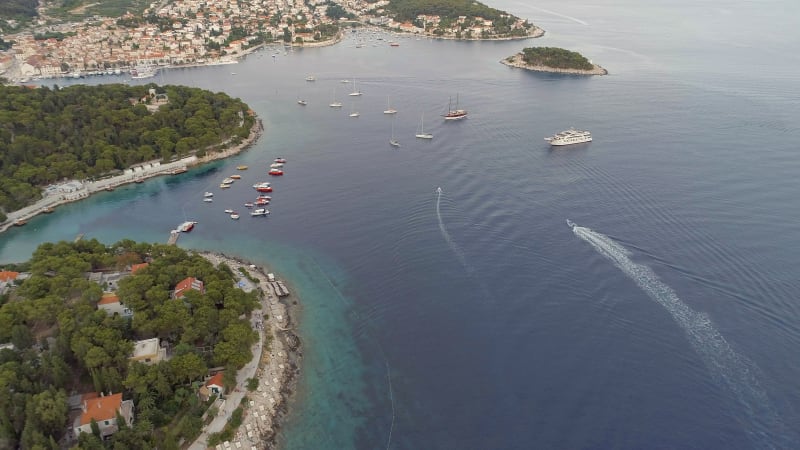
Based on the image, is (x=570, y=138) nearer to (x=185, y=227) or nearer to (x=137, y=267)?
(x=185, y=227)

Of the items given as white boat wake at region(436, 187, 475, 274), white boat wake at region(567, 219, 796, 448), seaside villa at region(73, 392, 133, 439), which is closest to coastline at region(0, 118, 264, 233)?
seaside villa at region(73, 392, 133, 439)

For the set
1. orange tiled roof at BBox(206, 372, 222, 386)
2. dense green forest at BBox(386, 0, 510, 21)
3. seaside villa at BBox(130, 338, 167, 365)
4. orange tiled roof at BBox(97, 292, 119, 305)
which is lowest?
orange tiled roof at BBox(206, 372, 222, 386)

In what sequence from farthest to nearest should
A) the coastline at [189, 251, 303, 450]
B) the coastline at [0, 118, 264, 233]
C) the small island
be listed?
1. the small island
2. the coastline at [0, 118, 264, 233]
3. the coastline at [189, 251, 303, 450]

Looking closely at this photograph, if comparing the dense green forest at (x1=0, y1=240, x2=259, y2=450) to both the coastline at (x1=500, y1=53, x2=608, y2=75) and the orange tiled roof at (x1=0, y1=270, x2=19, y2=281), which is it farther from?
the coastline at (x1=500, y1=53, x2=608, y2=75)

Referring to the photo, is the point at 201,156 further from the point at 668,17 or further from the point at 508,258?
the point at 668,17

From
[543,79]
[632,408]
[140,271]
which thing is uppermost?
[543,79]

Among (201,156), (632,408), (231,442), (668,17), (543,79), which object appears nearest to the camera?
(231,442)

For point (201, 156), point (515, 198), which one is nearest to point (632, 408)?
point (515, 198)

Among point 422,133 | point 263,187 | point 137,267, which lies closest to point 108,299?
point 137,267
